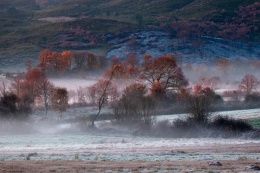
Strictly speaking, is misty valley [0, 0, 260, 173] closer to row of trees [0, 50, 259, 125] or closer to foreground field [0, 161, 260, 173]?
foreground field [0, 161, 260, 173]

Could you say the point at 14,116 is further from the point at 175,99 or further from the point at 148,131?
the point at 175,99

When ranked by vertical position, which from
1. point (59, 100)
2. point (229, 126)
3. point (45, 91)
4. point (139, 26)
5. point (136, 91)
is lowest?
point (229, 126)

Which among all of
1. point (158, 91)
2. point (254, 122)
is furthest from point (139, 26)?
point (254, 122)

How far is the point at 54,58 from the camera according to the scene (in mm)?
106062

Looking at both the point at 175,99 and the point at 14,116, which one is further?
the point at 175,99

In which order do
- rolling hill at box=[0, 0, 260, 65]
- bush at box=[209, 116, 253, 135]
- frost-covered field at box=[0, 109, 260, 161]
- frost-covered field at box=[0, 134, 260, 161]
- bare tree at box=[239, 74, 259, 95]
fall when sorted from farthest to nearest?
rolling hill at box=[0, 0, 260, 65] → bare tree at box=[239, 74, 259, 95] → bush at box=[209, 116, 253, 135] → frost-covered field at box=[0, 109, 260, 161] → frost-covered field at box=[0, 134, 260, 161]

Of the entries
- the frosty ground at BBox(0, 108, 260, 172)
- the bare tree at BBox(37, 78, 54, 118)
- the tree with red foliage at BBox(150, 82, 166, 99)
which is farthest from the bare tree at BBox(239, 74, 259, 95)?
the frosty ground at BBox(0, 108, 260, 172)

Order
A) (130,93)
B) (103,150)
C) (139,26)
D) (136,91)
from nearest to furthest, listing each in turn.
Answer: (103,150) → (130,93) → (136,91) → (139,26)

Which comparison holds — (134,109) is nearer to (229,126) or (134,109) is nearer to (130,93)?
(130,93)

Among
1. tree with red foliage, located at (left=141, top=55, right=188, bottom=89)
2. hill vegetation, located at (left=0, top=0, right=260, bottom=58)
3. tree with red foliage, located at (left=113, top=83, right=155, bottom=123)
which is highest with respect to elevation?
hill vegetation, located at (left=0, top=0, right=260, bottom=58)

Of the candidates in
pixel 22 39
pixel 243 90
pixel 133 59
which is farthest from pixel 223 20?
pixel 243 90

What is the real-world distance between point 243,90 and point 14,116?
4125 cm

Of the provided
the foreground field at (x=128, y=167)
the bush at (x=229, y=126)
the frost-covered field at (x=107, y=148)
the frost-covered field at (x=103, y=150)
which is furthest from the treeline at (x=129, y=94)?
the foreground field at (x=128, y=167)

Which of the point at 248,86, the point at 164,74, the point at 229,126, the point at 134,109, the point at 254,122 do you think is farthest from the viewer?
the point at 164,74
